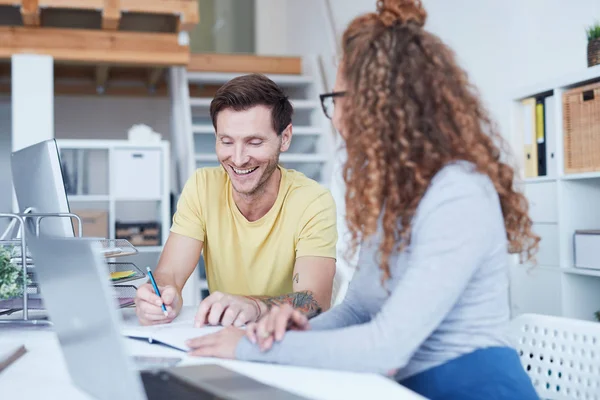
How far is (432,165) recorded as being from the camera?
1.00 m

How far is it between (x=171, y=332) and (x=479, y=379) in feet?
1.86

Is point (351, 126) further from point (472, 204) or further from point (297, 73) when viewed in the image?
point (297, 73)

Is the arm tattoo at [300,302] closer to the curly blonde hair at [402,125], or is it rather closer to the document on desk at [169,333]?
the document on desk at [169,333]

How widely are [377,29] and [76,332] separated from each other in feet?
2.08

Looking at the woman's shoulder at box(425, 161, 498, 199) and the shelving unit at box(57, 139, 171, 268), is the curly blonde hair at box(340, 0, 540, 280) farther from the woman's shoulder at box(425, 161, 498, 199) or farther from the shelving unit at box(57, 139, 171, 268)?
the shelving unit at box(57, 139, 171, 268)

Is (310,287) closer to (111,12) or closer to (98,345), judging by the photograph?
(98,345)

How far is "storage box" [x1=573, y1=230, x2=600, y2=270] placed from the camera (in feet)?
8.41

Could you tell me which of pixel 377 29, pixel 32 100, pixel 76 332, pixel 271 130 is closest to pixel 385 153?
pixel 377 29

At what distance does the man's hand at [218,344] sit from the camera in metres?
1.02

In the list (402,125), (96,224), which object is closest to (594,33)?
(402,125)

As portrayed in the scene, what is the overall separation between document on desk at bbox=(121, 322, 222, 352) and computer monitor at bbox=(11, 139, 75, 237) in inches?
14.7

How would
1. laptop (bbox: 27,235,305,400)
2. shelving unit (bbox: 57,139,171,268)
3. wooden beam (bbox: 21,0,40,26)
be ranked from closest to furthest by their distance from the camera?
laptop (bbox: 27,235,305,400)
wooden beam (bbox: 21,0,40,26)
shelving unit (bbox: 57,139,171,268)

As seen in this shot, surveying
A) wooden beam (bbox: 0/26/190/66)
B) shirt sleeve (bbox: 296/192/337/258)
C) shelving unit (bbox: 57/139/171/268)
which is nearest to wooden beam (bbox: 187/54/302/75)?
wooden beam (bbox: 0/26/190/66)

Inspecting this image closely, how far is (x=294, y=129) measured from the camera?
498 cm
